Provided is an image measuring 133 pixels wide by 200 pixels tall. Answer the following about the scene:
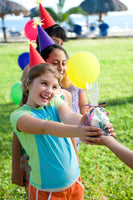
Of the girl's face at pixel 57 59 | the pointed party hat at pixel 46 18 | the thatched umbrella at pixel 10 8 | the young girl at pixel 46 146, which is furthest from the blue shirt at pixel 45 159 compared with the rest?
the thatched umbrella at pixel 10 8

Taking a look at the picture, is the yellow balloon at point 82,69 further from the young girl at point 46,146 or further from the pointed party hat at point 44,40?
the young girl at point 46,146

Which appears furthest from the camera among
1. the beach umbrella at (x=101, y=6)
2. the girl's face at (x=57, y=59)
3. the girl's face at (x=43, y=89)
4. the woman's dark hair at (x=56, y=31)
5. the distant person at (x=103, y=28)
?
the beach umbrella at (x=101, y=6)

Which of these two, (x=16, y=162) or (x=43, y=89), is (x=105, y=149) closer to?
(x=16, y=162)

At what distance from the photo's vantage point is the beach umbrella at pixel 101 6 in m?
21.6

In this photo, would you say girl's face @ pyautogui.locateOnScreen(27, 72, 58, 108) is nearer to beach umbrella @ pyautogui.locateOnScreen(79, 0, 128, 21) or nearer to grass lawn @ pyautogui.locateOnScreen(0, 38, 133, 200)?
grass lawn @ pyautogui.locateOnScreen(0, 38, 133, 200)

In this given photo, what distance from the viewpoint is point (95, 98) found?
140 cm

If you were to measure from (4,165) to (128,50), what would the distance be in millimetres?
10781

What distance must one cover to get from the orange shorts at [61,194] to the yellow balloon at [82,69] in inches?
33.0

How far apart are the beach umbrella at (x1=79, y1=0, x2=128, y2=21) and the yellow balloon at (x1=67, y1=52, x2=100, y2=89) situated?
68.2ft

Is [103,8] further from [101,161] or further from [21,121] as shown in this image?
[21,121]

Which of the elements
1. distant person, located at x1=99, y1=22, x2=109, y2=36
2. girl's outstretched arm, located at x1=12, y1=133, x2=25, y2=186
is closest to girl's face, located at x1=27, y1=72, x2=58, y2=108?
girl's outstretched arm, located at x1=12, y1=133, x2=25, y2=186

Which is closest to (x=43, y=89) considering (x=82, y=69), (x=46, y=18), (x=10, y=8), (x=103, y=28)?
(x=82, y=69)

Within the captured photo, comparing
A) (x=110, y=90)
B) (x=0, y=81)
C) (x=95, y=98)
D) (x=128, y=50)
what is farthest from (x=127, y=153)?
(x=128, y=50)

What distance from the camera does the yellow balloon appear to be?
207cm
